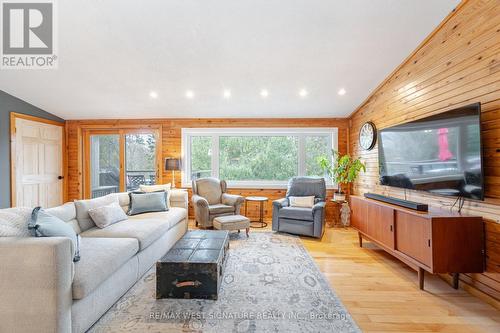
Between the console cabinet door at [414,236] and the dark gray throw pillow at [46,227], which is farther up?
the dark gray throw pillow at [46,227]

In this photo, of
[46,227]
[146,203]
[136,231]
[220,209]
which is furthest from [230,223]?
[46,227]

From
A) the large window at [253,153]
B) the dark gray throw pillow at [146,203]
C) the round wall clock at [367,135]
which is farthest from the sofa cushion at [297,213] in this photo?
the dark gray throw pillow at [146,203]

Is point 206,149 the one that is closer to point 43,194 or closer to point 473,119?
point 43,194

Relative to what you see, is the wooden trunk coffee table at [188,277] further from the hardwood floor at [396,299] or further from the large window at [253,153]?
the large window at [253,153]

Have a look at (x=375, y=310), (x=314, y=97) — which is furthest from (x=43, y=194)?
(x=375, y=310)

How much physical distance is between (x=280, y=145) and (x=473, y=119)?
11.3 ft

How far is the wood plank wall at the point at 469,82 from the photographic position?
199 centimetres

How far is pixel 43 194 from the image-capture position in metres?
4.71

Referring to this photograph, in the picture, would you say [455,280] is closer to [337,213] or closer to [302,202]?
[302,202]

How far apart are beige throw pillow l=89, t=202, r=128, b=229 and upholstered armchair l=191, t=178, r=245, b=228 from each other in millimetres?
1284

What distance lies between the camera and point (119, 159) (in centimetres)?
530

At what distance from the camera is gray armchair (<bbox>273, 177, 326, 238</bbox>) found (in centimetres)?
373

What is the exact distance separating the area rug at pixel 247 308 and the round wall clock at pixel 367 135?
240cm

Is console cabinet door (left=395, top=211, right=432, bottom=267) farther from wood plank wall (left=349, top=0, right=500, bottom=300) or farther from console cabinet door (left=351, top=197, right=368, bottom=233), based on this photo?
console cabinet door (left=351, top=197, right=368, bottom=233)
